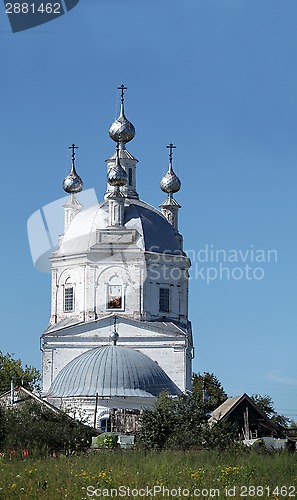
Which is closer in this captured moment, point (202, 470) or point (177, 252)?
point (202, 470)

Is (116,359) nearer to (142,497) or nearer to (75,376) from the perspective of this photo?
(75,376)

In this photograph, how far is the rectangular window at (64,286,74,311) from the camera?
48.8 metres

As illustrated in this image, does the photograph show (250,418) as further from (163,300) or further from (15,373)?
(15,373)

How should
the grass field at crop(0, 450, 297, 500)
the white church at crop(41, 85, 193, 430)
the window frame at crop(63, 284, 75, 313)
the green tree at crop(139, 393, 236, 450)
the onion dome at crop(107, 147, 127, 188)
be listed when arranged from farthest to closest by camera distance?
the window frame at crop(63, 284, 75, 313)
the onion dome at crop(107, 147, 127, 188)
the white church at crop(41, 85, 193, 430)
the green tree at crop(139, 393, 236, 450)
the grass field at crop(0, 450, 297, 500)

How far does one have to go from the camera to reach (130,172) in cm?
5253

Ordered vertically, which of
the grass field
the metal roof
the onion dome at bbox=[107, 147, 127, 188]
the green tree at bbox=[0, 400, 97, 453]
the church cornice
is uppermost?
the onion dome at bbox=[107, 147, 127, 188]

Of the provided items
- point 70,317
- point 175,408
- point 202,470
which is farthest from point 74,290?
point 202,470

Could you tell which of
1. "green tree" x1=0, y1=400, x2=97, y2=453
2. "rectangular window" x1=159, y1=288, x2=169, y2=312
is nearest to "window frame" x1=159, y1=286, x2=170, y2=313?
"rectangular window" x1=159, y1=288, x2=169, y2=312

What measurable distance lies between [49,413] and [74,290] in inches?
825

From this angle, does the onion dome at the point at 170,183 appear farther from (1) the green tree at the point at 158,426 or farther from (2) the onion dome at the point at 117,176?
(1) the green tree at the point at 158,426

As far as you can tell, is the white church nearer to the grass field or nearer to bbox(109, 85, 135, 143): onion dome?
bbox(109, 85, 135, 143): onion dome

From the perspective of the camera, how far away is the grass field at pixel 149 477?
54.3 ft

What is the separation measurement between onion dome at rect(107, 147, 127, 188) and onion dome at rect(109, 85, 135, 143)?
122 inches

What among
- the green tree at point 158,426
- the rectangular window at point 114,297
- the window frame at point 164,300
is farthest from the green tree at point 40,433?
the window frame at point 164,300
